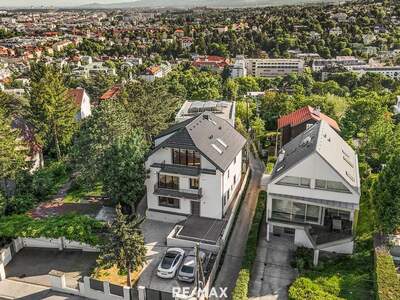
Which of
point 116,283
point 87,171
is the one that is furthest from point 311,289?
point 87,171

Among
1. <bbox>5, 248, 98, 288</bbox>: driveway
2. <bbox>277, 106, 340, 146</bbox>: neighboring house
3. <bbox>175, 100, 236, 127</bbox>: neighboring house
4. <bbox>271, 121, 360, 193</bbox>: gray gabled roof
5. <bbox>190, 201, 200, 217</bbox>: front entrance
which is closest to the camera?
<bbox>271, 121, 360, 193</bbox>: gray gabled roof

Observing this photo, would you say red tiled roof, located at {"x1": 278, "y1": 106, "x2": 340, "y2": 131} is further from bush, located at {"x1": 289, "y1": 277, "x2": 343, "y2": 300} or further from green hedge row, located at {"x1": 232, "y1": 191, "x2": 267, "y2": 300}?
bush, located at {"x1": 289, "y1": 277, "x2": 343, "y2": 300}

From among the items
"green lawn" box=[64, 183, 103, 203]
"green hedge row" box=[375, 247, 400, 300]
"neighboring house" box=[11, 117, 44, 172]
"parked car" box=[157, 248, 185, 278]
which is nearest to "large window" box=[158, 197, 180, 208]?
"parked car" box=[157, 248, 185, 278]

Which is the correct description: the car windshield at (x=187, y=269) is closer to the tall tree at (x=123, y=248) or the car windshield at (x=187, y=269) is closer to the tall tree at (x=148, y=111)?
the tall tree at (x=123, y=248)

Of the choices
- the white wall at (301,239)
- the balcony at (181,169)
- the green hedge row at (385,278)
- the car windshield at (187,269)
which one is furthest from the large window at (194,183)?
the green hedge row at (385,278)

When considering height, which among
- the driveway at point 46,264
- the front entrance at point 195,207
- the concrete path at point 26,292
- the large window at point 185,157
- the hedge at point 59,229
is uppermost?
the large window at point 185,157

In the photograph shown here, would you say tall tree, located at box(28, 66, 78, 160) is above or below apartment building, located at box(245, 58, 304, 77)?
above
